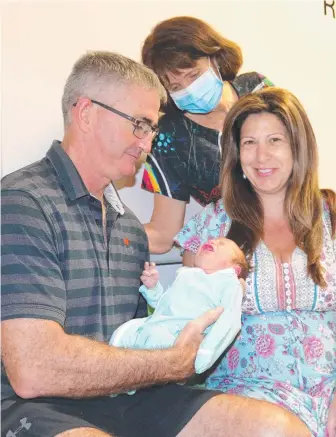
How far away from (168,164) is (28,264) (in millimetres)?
1047

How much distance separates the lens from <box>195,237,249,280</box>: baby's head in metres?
1.92

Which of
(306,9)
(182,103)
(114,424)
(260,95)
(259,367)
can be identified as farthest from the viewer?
(306,9)

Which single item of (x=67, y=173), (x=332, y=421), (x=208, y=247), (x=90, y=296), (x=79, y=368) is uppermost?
(x=67, y=173)

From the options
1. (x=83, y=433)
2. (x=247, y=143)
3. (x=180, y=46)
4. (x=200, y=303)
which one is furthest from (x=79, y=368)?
(x=180, y=46)

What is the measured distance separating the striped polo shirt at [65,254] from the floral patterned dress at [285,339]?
0.36 meters

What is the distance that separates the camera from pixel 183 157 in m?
2.45

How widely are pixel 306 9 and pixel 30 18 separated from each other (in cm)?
136

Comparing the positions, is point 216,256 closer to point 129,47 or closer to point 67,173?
point 67,173

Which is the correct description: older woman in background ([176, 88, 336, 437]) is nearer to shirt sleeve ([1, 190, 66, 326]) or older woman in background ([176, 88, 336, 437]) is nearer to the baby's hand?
the baby's hand

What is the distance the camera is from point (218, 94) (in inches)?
94.0

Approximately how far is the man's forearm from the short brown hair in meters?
1.09

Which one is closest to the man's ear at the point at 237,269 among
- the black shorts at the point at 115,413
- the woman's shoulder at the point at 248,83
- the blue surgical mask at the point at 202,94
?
the black shorts at the point at 115,413

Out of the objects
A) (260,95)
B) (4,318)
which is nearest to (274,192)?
(260,95)

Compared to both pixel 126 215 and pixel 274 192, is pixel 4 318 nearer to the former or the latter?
pixel 126 215
